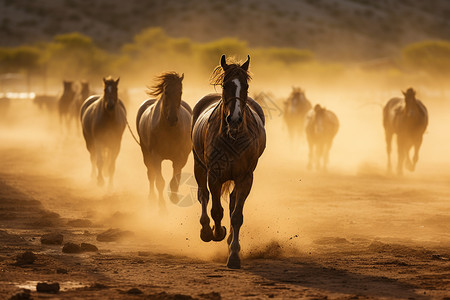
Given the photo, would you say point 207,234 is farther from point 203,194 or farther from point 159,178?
point 159,178

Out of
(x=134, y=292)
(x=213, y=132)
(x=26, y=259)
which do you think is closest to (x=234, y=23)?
(x=213, y=132)

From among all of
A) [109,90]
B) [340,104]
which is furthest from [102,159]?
[340,104]

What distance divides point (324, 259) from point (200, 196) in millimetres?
1836

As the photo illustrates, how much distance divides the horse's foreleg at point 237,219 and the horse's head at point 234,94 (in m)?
0.63

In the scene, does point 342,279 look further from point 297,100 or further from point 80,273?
point 297,100

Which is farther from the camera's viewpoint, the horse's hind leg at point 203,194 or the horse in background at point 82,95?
the horse in background at point 82,95

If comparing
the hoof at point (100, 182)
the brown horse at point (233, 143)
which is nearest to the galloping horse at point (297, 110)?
the hoof at point (100, 182)

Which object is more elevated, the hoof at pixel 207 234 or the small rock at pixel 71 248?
the hoof at pixel 207 234

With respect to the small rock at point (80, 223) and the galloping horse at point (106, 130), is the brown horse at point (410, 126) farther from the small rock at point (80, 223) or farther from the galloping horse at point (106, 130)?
the small rock at point (80, 223)

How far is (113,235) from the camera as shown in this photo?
35.1 ft

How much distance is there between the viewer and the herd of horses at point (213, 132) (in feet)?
28.3

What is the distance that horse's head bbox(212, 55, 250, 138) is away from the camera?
8.27m

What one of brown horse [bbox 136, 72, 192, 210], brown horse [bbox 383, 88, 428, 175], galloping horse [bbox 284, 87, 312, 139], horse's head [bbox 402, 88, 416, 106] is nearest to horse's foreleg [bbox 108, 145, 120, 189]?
brown horse [bbox 136, 72, 192, 210]

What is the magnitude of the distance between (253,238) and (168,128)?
3.16m
